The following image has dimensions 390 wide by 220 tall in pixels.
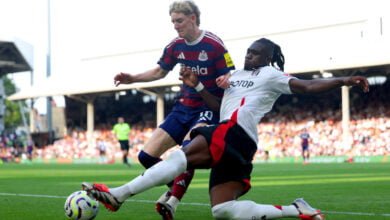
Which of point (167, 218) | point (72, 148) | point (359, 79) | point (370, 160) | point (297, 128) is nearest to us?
point (359, 79)

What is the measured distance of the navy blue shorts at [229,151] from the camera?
20.6ft

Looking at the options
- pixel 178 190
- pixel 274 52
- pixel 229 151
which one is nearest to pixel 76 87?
pixel 178 190

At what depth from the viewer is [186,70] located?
6738mm

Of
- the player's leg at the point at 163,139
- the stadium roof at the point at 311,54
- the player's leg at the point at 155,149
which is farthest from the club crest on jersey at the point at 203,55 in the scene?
the stadium roof at the point at 311,54

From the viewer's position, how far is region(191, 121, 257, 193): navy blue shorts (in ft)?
20.6

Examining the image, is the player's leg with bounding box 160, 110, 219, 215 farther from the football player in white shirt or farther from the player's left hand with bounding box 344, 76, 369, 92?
the player's left hand with bounding box 344, 76, 369, 92

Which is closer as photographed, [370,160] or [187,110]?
[187,110]

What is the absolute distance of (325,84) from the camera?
20.6 feet

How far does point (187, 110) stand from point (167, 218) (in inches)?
52.7

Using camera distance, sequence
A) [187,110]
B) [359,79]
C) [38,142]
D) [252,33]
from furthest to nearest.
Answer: [38,142] → [252,33] → [187,110] → [359,79]

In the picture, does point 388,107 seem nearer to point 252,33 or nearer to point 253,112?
point 252,33

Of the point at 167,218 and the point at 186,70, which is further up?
the point at 186,70

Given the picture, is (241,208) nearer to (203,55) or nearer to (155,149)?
(155,149)

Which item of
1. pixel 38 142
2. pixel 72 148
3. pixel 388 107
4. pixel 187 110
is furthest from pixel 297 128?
pixel 187 110
